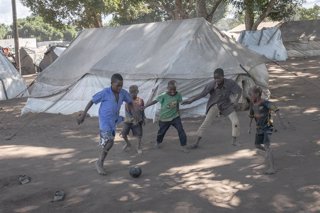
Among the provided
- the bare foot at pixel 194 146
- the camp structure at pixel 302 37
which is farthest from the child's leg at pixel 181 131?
the camp structure at pixel 302 37

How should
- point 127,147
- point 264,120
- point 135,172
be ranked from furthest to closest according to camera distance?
1. point 127,147
2. point 264,120
3. point 135,172

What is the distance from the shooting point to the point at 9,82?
19.0m

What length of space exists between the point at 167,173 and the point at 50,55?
81.0 ft

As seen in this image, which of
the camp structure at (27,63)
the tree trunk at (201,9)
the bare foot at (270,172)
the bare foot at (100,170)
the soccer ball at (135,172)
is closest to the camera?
the bare foot at (270,172)

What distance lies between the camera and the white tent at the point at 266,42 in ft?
103

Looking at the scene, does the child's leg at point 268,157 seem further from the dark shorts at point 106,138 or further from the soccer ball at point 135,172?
the dark shorts at point 106,138

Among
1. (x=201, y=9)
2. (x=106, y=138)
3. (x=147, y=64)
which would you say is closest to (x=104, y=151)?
(x=106, y=138)

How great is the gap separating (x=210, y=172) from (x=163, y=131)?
1.89 m

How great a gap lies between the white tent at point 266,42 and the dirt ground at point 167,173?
2045cm

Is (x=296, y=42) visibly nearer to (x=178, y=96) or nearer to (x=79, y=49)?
(x=79, y=49)

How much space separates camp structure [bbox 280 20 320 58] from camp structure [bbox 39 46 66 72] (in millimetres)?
15912

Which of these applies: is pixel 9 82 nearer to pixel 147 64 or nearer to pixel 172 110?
pixel 147 64

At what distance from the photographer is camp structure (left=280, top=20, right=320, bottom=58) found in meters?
34.0

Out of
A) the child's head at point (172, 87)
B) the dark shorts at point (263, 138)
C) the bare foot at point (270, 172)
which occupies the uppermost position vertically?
the child's head at point (172, 87)
